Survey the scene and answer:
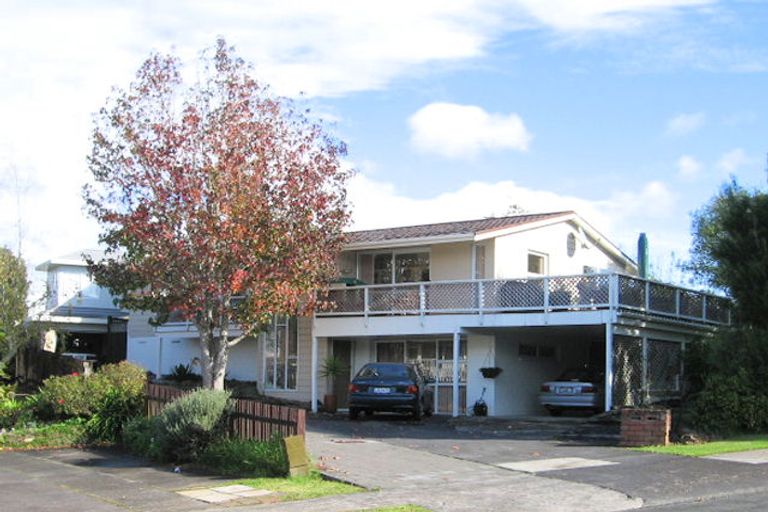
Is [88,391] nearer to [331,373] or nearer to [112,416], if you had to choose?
[112,416]

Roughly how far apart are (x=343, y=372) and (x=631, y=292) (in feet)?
30.7

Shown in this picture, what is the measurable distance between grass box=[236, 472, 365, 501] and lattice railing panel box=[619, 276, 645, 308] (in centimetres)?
1162

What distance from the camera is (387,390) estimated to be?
2345 centimetres


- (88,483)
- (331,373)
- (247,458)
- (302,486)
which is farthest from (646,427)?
(331,373)

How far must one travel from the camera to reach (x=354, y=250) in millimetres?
29266

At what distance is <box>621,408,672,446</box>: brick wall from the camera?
17.3m

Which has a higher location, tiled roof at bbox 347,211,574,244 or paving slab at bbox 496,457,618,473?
tiled roof at bbox 347,211,574,244

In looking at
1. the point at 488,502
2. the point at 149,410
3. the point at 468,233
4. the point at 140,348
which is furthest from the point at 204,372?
the point at 140,348

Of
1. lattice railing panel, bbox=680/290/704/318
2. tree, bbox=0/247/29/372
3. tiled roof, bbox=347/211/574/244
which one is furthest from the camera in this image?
Result: tree, bbox=0/247/29/372

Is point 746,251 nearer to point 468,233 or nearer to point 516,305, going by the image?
point 516,305

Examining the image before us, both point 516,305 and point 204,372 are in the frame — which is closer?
point 204,372

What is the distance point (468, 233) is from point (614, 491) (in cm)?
1392

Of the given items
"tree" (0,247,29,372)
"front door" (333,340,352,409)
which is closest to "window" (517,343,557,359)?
"front door" (333,340,352,409)

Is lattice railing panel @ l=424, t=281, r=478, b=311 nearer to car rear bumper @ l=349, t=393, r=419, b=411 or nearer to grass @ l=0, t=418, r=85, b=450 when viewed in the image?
car rear bumper @ l=349, t=393, r=419, b=411
